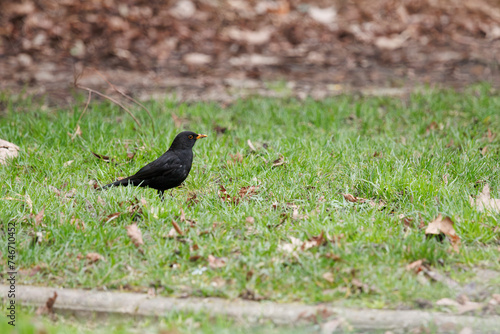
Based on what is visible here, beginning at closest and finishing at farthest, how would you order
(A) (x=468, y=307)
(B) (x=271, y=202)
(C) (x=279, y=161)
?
(A) (x=468, y=307) → (B) (x=271, y=202) → (C) (x=279, y=161)

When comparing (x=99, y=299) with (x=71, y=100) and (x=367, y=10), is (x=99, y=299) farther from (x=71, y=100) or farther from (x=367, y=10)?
(x=367, y=10)

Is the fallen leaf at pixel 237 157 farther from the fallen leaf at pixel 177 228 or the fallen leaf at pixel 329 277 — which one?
the fallen leaf at pixel 329 277

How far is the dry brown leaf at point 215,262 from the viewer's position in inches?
142

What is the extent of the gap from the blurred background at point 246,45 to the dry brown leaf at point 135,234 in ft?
13.3

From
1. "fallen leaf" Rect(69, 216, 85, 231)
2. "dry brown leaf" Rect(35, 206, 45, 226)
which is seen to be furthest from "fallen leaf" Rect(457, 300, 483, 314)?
"dry brown leaf" Rect(35, 206, 45, 226)

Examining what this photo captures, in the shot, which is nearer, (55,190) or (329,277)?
(329,277)

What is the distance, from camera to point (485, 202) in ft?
13.5

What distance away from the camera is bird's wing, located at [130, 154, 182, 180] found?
444 cm

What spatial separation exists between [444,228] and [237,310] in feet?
5.06

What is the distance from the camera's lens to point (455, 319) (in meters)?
3.10

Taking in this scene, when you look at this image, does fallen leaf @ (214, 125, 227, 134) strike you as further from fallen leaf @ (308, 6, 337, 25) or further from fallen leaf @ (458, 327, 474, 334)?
fallen leaf @ (308, 6, 337, 25)

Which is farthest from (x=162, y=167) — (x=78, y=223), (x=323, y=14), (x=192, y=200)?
(x=323, y=14)

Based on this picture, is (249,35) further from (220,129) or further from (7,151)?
(7,151)

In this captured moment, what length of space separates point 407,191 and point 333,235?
0.95 meters
